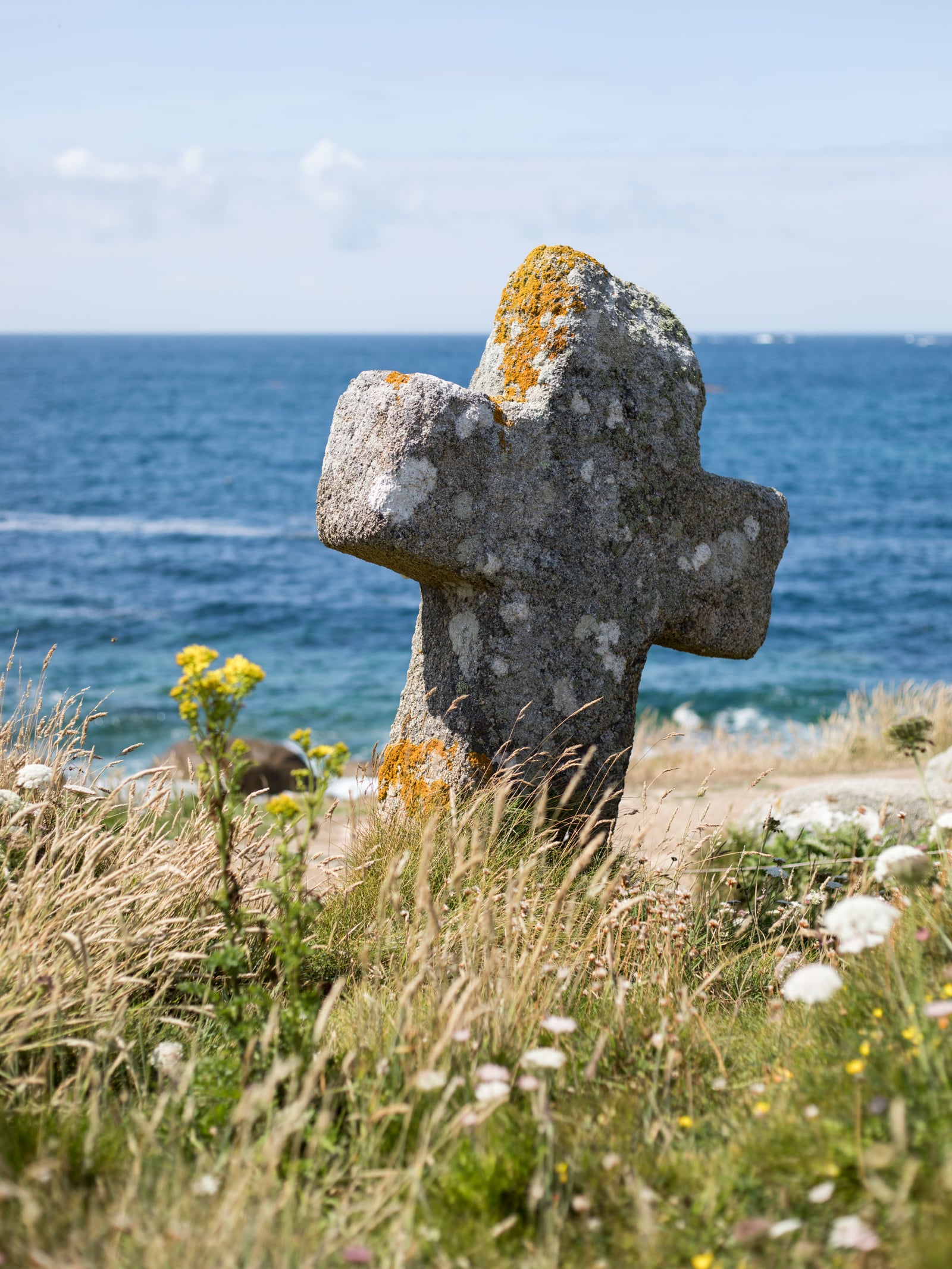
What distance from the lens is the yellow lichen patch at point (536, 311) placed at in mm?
4707

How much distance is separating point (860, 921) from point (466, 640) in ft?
8.01

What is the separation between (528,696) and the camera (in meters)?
4.59

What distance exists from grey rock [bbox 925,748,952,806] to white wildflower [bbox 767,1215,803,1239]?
17.0 feet

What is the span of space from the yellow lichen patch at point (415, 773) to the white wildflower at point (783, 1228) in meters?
2.53

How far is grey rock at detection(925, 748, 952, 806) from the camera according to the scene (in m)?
7.08

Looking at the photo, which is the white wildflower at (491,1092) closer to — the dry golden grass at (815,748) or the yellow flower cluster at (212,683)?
the yellow flower cluster at (212,683)

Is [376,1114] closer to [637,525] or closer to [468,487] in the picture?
[468,487]

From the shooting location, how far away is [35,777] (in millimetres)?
4062

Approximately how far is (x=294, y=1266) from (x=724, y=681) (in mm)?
16356

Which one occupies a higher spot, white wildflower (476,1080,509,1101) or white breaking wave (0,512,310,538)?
white wildflower (476,1080,509,1101)

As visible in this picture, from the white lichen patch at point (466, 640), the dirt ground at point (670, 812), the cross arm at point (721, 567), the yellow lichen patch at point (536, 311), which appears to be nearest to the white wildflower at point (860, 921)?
the dirt ground at point (670, 812)

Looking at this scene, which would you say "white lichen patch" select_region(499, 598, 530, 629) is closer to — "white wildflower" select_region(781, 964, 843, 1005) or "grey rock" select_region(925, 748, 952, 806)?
"white wildflower" select_region(781, 964, 843, 1005)

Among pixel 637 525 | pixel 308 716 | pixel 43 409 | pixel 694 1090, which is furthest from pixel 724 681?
pixel 43 409

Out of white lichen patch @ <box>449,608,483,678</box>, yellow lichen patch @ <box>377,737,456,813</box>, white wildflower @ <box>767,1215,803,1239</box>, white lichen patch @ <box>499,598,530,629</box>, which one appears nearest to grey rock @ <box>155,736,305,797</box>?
yellow lichen patch @ <box>377,737,456,813</box>
